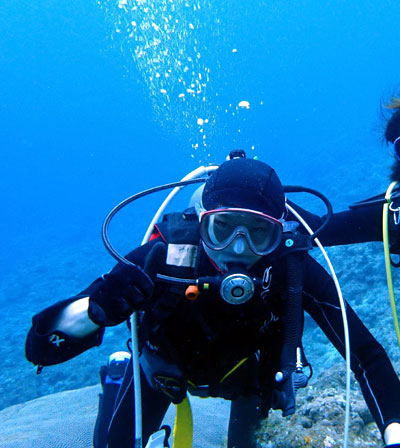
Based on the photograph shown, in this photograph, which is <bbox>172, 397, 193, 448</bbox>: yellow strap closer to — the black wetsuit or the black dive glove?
the black wetsuit

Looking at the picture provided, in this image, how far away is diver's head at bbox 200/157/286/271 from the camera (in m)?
2.09

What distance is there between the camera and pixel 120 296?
1682mm

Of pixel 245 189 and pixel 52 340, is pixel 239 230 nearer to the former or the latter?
pixel 245 189

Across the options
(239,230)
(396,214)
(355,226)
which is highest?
(355,226)

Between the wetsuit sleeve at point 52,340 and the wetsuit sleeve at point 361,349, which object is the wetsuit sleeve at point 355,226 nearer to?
the wetsuit sleeve at point 361,349

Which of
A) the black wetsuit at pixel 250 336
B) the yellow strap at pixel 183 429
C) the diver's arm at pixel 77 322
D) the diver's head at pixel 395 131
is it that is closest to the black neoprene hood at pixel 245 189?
the black wetsuit at pixel 250 336

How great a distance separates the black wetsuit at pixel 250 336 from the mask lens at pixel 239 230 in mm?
152

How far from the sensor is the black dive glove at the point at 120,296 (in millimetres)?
1664

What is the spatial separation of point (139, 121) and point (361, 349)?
160m

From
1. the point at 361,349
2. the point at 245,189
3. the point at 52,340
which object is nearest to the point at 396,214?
the point at 361,349

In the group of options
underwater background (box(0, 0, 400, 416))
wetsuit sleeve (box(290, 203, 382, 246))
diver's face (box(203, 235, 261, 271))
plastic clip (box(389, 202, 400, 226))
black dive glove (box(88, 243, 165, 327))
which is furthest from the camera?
underwater background (box(0, 0, 400, 416))

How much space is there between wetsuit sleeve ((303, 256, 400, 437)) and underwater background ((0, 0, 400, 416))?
768 centimetres

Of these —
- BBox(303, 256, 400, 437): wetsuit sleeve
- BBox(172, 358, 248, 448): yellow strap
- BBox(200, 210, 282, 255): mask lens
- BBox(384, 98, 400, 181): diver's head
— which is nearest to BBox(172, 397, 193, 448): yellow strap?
BBox(172, 358, 248, 448): yellow strap

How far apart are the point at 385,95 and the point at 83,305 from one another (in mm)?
3523
